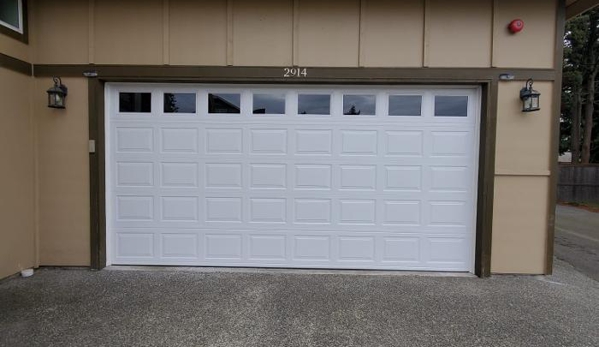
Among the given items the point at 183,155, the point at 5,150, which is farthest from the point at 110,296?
the point at 5,150

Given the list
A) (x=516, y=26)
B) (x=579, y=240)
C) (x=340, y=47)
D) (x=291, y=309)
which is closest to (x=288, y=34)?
(x=340, y=47)

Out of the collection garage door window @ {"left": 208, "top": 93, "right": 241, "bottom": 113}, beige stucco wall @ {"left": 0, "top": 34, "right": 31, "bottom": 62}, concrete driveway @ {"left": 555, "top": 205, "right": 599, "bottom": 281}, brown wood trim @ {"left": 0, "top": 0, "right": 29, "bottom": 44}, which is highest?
brown wood trim @ {"left": 0, "top": 0, "right": 29, "bottom": 44}

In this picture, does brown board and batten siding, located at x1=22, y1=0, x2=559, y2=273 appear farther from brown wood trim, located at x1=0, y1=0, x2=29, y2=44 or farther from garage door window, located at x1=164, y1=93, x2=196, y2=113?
garage door window, located at x1=164, y1=93, x2=196, y2=113

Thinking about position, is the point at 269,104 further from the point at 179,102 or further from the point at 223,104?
the point at 179,102

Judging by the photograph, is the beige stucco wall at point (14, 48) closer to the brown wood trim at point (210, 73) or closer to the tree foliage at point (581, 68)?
the brown wood trim at point (210, 73)

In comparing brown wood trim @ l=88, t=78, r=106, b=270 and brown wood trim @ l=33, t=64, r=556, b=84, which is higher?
brown wood trim @ l=33, t=64, r=556, b=84

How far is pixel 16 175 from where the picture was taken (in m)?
3.83

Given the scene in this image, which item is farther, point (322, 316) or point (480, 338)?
point (322, 316)

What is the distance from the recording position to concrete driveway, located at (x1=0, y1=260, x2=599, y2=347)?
273 centimetres

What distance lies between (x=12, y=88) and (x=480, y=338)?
556 cm

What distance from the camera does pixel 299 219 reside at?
13.8 feet

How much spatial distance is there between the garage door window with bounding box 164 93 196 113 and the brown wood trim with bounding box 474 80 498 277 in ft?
12.1

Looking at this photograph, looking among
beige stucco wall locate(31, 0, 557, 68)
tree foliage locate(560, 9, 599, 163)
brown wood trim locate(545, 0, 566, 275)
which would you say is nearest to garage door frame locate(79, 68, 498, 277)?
beige stucco wall locate(31, 0, 557, 68)

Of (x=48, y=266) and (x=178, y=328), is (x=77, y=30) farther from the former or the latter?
(x=178, y=328)
